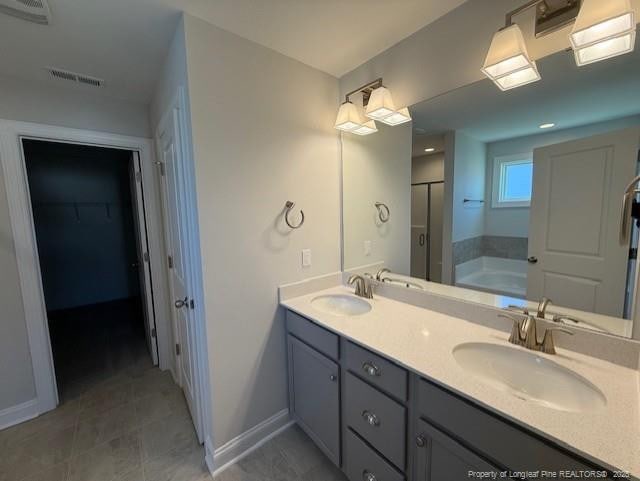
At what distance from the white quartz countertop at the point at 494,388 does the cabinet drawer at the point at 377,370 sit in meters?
0.06

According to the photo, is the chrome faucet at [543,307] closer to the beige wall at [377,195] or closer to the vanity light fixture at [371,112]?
the beige wall at [377,195]

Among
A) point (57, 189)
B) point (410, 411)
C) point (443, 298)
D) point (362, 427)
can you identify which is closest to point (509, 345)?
point (443, 298)

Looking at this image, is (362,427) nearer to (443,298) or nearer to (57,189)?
(443,298)

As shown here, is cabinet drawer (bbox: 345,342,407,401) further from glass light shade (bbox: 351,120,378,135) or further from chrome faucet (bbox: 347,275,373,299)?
glass light shade (bbox: 351,120,378,135)

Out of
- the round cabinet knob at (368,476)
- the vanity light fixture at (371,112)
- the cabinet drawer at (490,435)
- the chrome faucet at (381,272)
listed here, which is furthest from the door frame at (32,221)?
the cabinet drawer at (490,435)

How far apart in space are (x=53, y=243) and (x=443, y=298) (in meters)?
5.22

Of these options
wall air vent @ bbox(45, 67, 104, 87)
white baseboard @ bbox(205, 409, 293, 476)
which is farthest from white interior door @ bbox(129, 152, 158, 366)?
white baseboard @ bbox(205, 409, 293, 476)

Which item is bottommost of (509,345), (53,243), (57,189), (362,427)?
(362,427)

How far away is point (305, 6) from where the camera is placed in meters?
1.26

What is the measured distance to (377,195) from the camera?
195 centimetres

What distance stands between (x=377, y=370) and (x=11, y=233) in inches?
98.4

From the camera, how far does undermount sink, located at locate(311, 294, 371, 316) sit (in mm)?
1772

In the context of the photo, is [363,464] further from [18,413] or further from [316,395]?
[18,413]

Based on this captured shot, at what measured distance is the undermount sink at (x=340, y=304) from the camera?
1.77 metres
